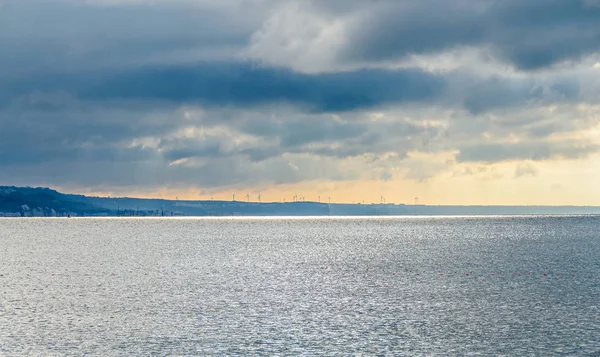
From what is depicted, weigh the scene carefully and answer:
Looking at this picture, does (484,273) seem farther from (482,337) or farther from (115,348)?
(115,348)

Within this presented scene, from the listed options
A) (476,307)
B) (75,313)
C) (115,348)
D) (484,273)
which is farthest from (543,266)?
(115,348)

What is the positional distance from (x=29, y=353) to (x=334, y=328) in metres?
18.4

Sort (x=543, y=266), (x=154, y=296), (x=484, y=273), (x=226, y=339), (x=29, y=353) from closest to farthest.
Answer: (x=29, y=353) → (x=226, y=339) → (x=154, y=296) → (x=484, y=273) → (x=543, y=266)

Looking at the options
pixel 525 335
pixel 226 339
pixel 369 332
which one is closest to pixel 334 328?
pixel 369 332

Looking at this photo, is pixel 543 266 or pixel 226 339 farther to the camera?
pixel 543 266

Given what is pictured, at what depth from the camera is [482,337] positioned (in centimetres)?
4284

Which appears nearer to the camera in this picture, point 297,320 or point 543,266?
point 297,320

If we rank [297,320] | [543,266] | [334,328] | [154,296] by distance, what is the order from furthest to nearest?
[543,266] → [154,296] → [297,320] → [334,328]

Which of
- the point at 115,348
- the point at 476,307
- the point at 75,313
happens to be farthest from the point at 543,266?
the point at 115,348

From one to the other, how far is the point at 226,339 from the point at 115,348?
21.0 feet

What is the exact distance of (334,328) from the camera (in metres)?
46.5

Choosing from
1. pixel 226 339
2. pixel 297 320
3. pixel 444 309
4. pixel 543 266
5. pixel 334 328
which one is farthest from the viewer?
pixel 543 266

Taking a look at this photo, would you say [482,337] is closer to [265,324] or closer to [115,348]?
[265,324]

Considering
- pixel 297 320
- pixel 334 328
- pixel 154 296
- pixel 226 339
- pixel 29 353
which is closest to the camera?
pixel 29 353
